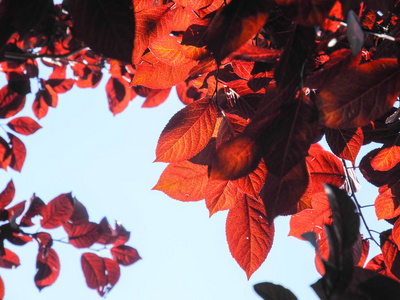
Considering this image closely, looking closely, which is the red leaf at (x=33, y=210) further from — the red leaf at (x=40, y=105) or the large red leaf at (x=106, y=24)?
the large red leaf at (x=106, y=24)

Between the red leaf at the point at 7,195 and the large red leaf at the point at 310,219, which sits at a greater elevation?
the large red leaf at the point at 310,219

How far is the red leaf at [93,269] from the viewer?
147 cm

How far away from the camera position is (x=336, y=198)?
40 cm

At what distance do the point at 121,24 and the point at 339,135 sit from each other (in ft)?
1.70

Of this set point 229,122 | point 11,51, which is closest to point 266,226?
point 229,122

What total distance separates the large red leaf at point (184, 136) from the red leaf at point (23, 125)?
4.35 feet

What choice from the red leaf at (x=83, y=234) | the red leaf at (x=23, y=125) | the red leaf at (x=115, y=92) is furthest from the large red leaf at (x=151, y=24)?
the red leaf at (x=115, y=92)

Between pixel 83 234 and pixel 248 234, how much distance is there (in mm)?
968

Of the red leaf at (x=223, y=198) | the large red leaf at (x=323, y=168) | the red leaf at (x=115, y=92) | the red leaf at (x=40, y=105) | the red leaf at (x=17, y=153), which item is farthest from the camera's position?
the red leaf at (x=115, y=92)

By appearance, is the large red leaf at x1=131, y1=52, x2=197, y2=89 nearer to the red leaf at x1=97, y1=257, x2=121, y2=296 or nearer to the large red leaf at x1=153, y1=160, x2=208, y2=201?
the large red leaf at x1=153, y1=160, x2=208, y2=201

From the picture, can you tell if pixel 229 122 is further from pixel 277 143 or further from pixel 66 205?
pixel 66 205

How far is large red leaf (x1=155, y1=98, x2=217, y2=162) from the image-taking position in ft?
2.24

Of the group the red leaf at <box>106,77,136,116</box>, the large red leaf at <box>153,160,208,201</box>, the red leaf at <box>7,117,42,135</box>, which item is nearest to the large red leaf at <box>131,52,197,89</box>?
the large red leaf at <box>153,160,208,201</box>

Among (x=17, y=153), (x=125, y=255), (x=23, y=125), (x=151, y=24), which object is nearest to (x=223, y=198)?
(x=151, y=24)
